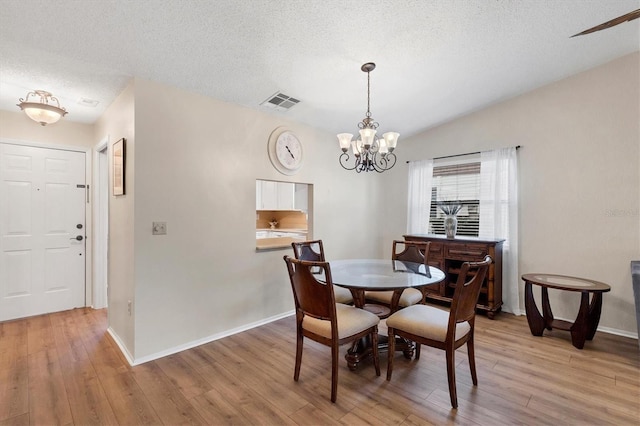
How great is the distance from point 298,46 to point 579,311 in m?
3.54

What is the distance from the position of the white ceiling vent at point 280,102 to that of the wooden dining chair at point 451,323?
7.81ft

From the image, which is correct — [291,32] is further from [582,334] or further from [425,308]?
[582,334]

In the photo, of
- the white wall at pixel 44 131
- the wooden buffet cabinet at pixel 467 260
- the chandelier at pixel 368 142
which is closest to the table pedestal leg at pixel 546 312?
the wooden buffet cabinet at pixel 467 260

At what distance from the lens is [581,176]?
332 centimetres

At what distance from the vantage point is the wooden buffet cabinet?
3.55m

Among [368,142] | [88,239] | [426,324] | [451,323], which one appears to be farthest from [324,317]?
[88,239]

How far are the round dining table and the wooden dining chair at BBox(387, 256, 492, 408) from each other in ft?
0.74

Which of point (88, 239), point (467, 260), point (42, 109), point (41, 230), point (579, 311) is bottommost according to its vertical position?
point (579, 311)

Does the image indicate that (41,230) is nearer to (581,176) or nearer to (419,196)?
(419,196)

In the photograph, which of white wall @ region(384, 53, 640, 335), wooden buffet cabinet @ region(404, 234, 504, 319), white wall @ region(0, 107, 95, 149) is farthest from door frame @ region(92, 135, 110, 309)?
white wall @ region(384, 53, 640, 335)

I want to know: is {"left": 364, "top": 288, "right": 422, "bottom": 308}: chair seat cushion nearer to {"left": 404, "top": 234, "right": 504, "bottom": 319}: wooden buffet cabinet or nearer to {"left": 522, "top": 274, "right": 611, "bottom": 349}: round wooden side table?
{"left": 404, "top": 234, "right": 504, "bottom": 319}: wooden buffet cabinet

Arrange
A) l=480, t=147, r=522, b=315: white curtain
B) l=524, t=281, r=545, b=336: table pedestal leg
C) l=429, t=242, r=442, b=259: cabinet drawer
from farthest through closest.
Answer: l=429, t=242, r=442, b=259: cabinet drawer, l=480, t=147, r=522, b=315: white curtain, l=524, t=281, r=545, b=336: table pedestal leg

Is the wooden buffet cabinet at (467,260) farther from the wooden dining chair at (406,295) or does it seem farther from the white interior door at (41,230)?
the white interior door at (41,230)

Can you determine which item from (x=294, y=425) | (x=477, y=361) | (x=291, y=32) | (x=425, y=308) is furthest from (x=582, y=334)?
(x=291, y=32)
